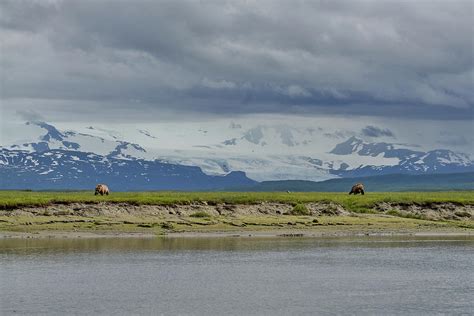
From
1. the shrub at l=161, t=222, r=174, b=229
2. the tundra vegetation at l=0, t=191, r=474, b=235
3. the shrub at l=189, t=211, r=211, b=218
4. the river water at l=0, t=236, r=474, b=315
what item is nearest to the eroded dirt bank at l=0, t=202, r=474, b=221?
the tundra vegetation at l=0, t=191, r=474, b=235

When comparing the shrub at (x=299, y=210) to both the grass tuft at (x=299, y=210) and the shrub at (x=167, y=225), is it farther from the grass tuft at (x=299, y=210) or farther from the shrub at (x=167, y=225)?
the shrub at (x=167, y=225)

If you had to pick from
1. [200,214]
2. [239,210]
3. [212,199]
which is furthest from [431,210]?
[200,214]

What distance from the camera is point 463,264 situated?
59.6 metres

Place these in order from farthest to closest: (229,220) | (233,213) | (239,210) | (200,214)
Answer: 1. (239,210)
2. (233,213)
3. (200,214)
4. (229,220)

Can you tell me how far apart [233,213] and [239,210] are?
0.82 m

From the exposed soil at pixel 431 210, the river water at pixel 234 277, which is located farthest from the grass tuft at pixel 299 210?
the river water at pixel 234 277

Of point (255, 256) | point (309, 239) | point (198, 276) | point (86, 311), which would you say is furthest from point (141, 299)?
point (309, 239)

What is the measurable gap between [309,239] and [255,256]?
13886mm

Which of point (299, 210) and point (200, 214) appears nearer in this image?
point (200, 214)

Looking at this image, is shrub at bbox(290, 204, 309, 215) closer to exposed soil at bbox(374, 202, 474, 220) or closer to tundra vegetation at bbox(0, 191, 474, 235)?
tundra vegetation at bbox(0, 191, 474, 235)

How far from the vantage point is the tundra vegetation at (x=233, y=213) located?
80.7 meters

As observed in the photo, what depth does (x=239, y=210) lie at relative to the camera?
8888cm

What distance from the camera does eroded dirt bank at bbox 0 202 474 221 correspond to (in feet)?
271

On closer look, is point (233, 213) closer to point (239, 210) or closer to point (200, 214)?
point (239, 210)
